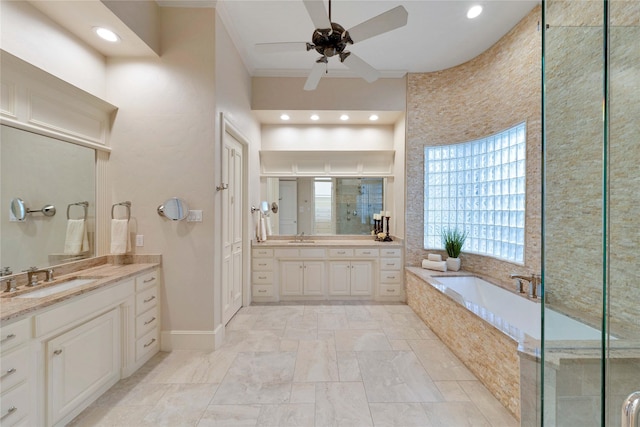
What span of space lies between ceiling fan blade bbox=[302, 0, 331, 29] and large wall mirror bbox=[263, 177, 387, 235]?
2870 millimetres

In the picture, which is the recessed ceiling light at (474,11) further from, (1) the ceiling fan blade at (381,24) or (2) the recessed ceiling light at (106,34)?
(2) the recessed ceiling light at (106,34)

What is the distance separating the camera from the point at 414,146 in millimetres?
3988

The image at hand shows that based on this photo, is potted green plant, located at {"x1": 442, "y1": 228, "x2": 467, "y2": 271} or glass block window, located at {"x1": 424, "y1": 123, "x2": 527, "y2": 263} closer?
glass block window, located at {"x1": 424, "y1": 123, "x2": 527, "y2": 263}

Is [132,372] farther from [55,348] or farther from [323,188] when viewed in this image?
[323,188]

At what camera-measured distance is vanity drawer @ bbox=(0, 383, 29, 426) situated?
4.32ft

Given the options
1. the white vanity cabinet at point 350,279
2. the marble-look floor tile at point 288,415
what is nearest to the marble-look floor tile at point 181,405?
the marble-look floor tile at point 288,415

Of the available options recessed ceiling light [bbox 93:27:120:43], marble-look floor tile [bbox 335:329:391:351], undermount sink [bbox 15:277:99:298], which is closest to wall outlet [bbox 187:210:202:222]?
undermount sink [bbox 15:277:99:298]

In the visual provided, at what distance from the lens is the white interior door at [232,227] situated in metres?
3.04

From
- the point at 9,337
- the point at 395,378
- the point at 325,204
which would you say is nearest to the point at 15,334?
the point at 9,337

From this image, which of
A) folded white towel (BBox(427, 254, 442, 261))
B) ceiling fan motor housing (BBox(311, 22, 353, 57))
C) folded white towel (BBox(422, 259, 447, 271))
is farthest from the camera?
folded white towel (BBox(427, 254, 442, 261))

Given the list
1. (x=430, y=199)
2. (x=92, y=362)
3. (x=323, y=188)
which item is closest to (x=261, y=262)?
(x=323, y=188)

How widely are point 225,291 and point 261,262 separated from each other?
3.14 ft

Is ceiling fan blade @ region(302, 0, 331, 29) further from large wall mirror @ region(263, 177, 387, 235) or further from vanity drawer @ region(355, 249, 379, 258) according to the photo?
vanity drawer @ region(355, 249, 379, 258)

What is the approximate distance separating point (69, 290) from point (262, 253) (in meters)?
2.40
